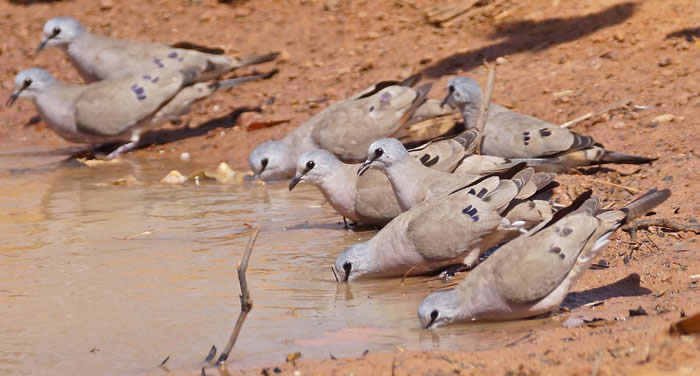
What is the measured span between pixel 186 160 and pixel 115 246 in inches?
121

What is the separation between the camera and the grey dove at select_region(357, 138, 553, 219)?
209 inches

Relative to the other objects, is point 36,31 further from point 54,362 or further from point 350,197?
point 54,362

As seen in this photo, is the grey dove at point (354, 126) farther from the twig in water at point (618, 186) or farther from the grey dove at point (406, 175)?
the grey dove at point (406, 175)

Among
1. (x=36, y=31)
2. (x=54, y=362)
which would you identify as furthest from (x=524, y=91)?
(x=36, y=31)

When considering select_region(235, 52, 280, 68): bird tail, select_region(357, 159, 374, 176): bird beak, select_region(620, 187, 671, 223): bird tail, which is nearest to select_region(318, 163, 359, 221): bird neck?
select_region(357, 159, 374, 176): bird beak

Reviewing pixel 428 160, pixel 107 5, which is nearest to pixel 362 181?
pixel 428 160

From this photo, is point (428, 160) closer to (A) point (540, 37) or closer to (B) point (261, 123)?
(B) point (261, 123)

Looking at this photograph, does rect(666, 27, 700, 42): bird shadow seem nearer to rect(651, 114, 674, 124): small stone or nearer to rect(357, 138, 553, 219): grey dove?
rect(651, 114, 674, 124): small stone

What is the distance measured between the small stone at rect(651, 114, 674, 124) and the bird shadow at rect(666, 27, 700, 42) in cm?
133

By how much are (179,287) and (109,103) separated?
4.20m

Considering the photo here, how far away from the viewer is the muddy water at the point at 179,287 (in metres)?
3.89

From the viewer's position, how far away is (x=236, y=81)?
9.46 m

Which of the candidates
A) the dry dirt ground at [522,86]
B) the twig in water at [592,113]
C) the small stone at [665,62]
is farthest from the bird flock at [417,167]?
the small stone at [665,62]

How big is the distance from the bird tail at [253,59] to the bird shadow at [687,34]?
385cm
